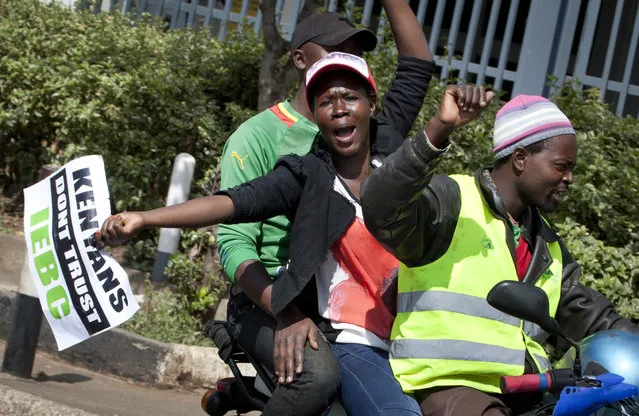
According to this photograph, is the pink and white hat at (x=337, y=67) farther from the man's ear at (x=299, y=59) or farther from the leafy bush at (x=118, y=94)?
the leafy bush at (x=118, y=94)

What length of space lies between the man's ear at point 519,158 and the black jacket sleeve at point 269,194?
0.64 m

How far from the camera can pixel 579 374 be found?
99.3 inches

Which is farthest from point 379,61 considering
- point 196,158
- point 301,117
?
point 301,117

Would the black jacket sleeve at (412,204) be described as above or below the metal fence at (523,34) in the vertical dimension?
below

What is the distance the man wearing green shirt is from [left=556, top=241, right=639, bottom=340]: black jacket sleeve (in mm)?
742

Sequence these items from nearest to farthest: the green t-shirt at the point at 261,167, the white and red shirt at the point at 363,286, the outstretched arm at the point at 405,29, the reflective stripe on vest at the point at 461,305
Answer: the reflective stripe on vest at the point at 461,305 → the white and red shirt at the point at 363,286 → the green t-shirt at the point at 261,167 → the outstretched arm at the point at 405,29

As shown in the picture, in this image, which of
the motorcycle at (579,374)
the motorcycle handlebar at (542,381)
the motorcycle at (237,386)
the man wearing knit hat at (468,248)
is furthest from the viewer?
the motorcycle at (237,386)

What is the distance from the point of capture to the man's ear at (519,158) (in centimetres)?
285

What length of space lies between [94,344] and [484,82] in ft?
13.3

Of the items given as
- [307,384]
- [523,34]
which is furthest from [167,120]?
[307,384]

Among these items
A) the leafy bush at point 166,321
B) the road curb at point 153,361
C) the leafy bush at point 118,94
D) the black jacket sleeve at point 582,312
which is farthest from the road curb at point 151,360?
the black jacket sleeve at point 582,312

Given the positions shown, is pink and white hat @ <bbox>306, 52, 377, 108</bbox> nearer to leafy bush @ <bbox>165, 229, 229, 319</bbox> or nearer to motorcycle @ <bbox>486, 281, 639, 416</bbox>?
motorcycle @ <bbox>486, 281, 639, 416</bbox>

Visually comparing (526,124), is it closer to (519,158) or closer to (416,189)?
(519,158)

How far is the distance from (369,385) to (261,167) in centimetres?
102
